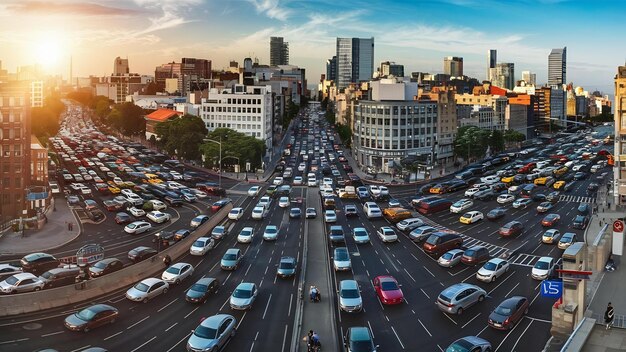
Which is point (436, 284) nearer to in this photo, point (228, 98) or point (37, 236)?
point (37, 236)

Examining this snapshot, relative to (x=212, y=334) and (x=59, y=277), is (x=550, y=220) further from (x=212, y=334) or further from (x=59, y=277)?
(x=59, y=277)

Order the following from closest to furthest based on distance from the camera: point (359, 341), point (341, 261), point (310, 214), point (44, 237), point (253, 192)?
point (359, 341)
point (341, 261)
point (44, 237)
point (310, 214)
point (253, 192)

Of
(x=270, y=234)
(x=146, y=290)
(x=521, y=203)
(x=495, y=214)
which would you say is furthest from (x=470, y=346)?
(x=521, y=203)

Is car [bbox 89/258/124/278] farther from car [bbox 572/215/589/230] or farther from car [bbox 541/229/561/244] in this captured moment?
car [bbox 572/215/589/230]

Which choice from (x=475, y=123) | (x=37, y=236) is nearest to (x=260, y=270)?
(x=37, y=236)

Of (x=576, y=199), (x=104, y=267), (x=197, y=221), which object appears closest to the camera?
(x=104, y=267)

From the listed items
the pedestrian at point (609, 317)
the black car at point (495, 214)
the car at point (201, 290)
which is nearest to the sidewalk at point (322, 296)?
the car at point (201, 290)
